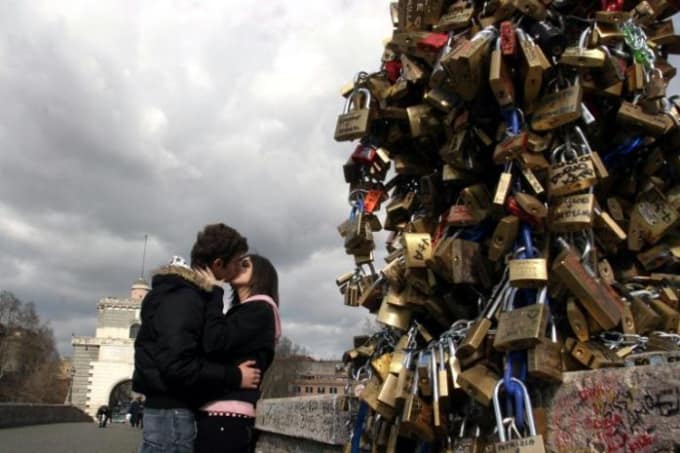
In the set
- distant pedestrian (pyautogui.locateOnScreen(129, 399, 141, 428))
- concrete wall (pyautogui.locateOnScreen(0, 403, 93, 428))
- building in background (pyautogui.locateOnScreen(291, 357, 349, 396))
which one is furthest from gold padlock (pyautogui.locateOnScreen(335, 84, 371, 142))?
building in background (pyautogui.locateOnScreen(291, 357, 349, 396))

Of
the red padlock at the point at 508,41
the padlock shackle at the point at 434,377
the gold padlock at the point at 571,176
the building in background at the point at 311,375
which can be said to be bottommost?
the padlock shackle at the point at 434,377

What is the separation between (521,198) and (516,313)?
0.33 metres

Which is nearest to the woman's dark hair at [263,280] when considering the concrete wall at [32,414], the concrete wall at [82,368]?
the concrete wall at [32,414]

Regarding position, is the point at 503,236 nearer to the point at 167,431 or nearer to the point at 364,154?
the point at 364,154

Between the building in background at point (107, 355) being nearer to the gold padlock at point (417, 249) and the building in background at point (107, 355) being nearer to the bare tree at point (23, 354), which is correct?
the bare tree at point (23, 354)

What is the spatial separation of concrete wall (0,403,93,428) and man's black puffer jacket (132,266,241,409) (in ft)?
55.0

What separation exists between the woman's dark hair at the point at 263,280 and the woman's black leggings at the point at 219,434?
49 cm

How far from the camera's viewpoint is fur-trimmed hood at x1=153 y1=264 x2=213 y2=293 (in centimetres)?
244

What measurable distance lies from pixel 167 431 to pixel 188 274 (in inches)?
21.6

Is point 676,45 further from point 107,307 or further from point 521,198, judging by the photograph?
point 107,307

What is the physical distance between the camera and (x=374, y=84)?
102 inches

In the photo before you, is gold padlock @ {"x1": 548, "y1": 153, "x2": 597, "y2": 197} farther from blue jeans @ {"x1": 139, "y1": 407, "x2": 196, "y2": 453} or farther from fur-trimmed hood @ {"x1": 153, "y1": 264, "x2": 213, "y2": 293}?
blue jeans @ {"x1": 139, "y1": 407, "x2": 196, "y2": 453}

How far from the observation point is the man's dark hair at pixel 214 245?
2.60m

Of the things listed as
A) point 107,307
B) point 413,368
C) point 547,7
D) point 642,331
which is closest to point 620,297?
point 642,331
